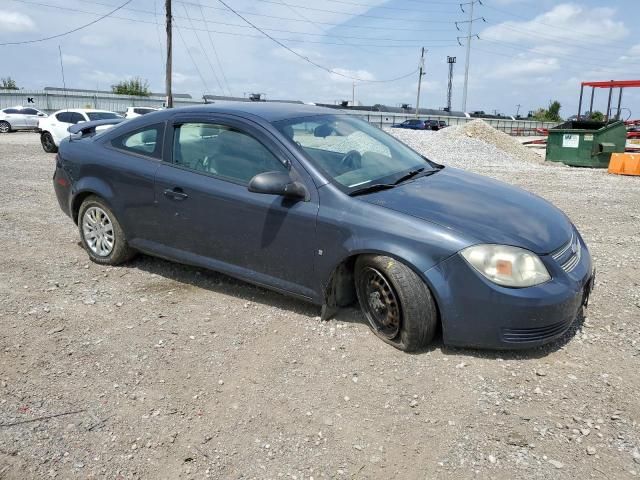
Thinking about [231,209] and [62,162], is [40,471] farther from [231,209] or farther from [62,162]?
[62,162]

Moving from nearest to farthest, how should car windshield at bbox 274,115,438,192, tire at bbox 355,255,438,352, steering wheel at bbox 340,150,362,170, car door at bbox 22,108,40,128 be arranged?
1. tire at bbox 355,255,438,352
2. car windshield at bbox 274,115,438,192
3. steering wheel at bbox 340,150,362,170
4. car door at bbox 22,108,40,128

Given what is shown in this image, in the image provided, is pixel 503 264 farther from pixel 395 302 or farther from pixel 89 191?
pixel 89 191

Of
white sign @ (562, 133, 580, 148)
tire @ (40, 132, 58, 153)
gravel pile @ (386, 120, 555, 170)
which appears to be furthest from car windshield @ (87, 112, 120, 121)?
white sign @ (562, 133, 580, 148)

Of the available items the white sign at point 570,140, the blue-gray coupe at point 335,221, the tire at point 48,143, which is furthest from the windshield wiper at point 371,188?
the tire at point 48,143

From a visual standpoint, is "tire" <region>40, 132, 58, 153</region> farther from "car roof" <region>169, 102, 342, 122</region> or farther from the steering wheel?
the steering wheel

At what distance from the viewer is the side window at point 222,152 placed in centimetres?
388

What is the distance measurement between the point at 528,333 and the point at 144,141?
11.4 feet

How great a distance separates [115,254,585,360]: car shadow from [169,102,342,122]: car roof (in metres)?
1.42

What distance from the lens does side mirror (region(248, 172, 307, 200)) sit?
349 centimetres

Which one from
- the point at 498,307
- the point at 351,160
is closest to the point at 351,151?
the point at 351,160

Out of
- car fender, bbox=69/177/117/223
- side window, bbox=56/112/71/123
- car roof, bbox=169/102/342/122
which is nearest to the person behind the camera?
car roof, bbox=169/102/342/122

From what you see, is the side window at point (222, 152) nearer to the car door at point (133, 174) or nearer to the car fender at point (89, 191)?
the car door at point (133, 174)

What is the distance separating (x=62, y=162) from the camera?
201 inches

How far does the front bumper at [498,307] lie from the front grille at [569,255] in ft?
0.23
